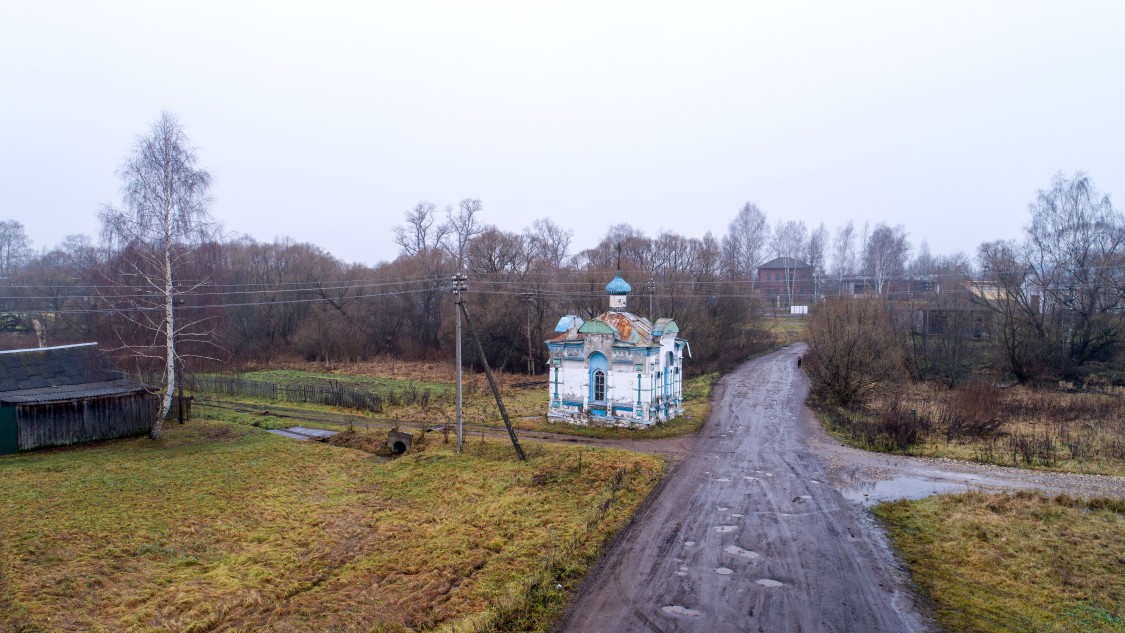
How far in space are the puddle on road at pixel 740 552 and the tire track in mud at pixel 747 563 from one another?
0.06 feet

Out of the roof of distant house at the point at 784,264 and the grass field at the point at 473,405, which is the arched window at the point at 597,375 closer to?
the grass field at the point at 473,405

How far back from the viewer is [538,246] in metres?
50.7

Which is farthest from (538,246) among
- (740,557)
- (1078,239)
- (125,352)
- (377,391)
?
(740,557)

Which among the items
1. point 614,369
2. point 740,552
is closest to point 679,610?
point 740,552

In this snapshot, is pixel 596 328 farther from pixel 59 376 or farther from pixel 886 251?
pixel 886 251

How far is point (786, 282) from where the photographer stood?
230 feet

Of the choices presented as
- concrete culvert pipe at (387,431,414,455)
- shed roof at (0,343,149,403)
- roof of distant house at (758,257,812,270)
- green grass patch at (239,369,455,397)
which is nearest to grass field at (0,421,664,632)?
concrete culvert pipe at (387,431,414,455)

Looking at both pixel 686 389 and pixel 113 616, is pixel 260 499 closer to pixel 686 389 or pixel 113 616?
pixel 113 616

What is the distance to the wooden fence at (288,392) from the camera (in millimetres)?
27828

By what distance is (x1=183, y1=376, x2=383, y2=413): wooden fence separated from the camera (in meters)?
27.8

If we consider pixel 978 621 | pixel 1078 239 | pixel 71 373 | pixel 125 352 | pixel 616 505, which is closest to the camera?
pixel 978 621

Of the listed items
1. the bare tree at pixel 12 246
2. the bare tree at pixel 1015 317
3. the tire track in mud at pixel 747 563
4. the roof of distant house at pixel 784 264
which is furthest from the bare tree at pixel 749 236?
the bare tree at pixel 12 246

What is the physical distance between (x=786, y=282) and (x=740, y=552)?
63.9 metres

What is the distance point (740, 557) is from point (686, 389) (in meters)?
21.9
